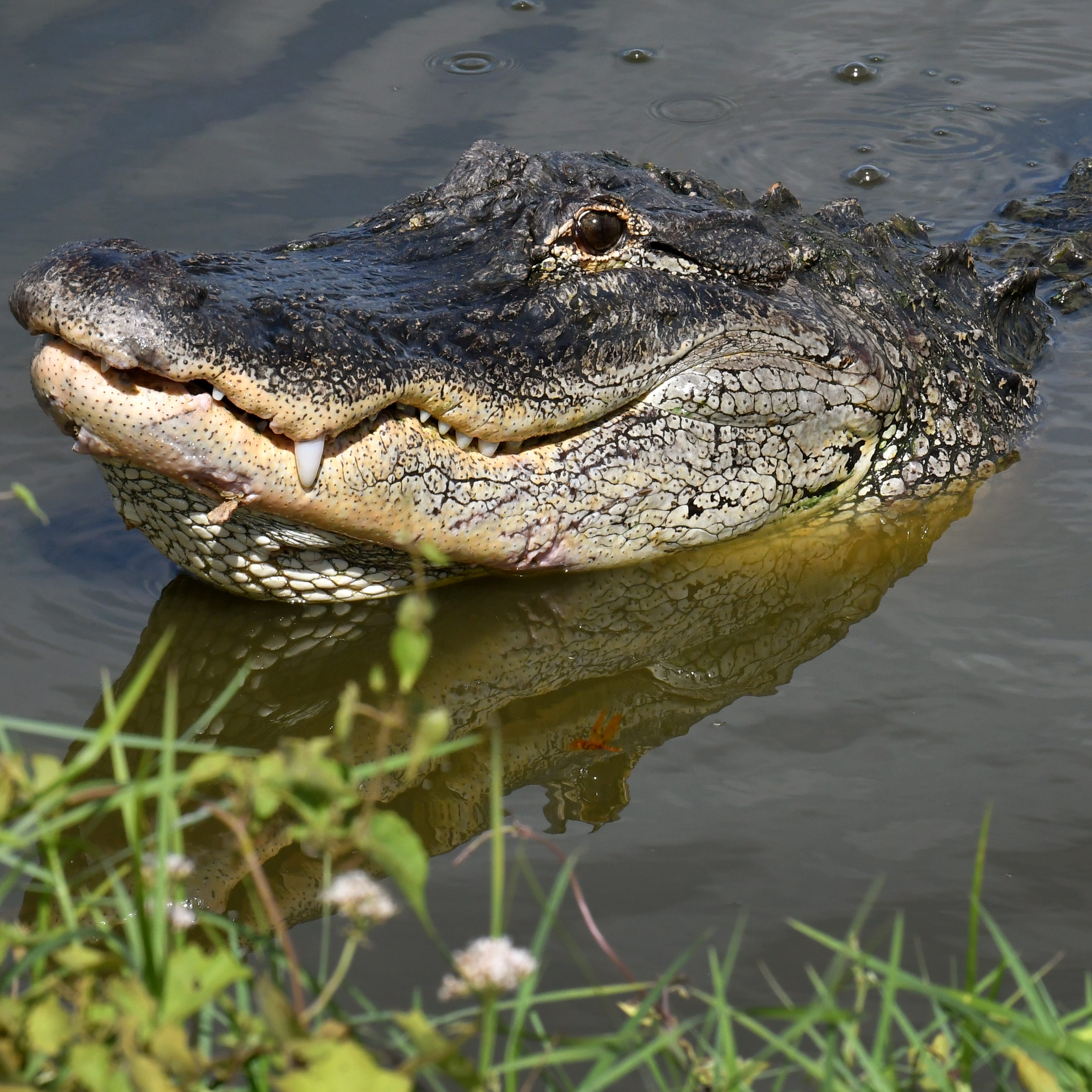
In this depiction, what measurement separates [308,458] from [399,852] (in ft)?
5.56

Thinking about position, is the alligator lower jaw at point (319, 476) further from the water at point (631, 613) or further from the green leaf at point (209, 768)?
the green leaf at point (209, 768)

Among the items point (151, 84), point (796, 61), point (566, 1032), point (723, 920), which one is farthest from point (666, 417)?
point (796, 61)

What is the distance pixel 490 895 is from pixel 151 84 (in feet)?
19.4

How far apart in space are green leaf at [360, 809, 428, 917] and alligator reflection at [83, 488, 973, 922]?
1.43m

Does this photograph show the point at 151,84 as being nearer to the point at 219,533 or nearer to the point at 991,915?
the point at 219,533

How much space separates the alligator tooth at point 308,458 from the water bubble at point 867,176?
17.0 feet

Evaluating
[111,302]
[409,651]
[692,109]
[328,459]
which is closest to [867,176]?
[692,109]

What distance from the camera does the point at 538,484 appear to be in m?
3.48

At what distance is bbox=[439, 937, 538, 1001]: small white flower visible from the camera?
1.45 metres

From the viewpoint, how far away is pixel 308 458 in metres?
2.94

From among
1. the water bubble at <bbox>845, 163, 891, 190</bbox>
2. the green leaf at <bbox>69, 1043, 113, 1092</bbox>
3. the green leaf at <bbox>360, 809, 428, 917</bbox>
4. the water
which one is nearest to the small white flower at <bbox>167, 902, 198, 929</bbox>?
the green leaf at <bbox>69, 1043, 113, 1092</bbox>

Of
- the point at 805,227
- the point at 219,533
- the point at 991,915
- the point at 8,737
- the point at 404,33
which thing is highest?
the point at 404,33

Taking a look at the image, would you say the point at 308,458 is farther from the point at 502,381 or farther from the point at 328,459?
the point at 502,381

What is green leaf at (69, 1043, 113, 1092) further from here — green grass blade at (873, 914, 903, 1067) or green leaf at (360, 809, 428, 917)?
green grass blade at (873, 914, 903, 1067)
